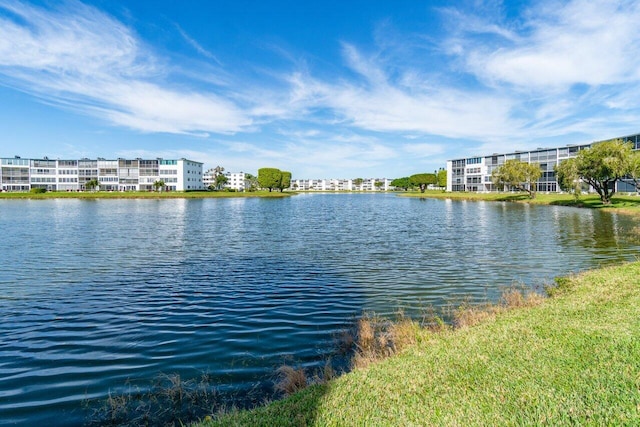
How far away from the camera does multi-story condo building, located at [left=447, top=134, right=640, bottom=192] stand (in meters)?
112

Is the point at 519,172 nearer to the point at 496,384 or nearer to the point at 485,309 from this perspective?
the point at 485,309

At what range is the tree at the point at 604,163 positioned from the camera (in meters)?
57.4

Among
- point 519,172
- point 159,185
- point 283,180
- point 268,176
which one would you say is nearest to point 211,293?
point 519,172

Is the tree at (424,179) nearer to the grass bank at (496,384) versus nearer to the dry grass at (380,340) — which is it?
the dry grass at (380,340)

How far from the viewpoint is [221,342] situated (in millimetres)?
11539

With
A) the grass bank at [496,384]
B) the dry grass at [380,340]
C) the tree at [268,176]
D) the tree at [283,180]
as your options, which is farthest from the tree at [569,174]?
the tree at [283,180]

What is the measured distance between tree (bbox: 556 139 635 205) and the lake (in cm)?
3056

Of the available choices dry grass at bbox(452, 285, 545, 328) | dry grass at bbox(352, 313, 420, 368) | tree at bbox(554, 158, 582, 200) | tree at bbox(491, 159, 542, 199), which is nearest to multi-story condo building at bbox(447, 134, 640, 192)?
tree at bbox(491, 159, 542, 199)

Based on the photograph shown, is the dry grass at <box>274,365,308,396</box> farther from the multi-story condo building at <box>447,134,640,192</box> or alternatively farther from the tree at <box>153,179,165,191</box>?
the tree at <box>153,179,165,191</box>

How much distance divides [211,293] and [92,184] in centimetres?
16179

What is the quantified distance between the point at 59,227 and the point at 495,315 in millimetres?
45246

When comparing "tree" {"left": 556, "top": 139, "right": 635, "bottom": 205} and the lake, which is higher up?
"tree" {"left": 556, "top": 139, "right": 635, "bottom": 205}

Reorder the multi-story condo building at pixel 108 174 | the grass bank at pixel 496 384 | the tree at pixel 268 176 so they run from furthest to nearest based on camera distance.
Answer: the tree at pixel 268 176 < the multi-story condo building at pixel 108 174 < the grass bank at pixel 496 384

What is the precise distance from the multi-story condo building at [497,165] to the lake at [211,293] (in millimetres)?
89219
